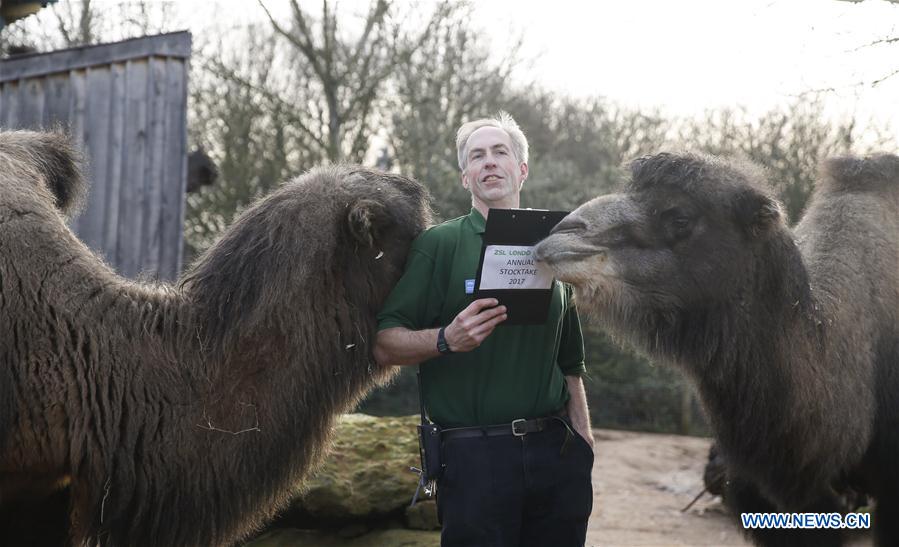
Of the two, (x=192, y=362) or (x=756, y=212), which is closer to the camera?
(x=192, y=362)

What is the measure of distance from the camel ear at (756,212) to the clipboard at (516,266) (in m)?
0.77

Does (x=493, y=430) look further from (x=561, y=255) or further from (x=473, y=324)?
(x=561, y=255)

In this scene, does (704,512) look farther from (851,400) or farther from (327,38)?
(327,38)

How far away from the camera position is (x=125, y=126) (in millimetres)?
7887

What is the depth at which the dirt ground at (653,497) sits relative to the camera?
8.41m

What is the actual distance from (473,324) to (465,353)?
13.2 inches

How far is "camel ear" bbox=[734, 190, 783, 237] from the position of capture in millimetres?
3613

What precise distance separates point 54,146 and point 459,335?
7.37 ft

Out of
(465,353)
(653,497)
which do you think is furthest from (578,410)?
(653,497)

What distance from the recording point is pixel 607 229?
11.5ft

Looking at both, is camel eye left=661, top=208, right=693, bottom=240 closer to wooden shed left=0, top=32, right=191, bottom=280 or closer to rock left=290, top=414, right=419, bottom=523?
rock left=290, top=414, right=419, bottom=523

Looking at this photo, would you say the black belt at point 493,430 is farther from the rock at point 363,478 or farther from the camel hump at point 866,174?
the camel hump at point 866,174

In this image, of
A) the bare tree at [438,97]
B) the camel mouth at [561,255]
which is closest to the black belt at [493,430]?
the camel mouth at [561,255]

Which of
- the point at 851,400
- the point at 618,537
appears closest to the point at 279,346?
the point at 851,400
